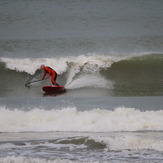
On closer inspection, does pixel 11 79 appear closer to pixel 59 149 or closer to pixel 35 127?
pixel 35 127

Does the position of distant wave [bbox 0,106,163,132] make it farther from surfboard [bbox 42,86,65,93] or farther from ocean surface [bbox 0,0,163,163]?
surfboard [bbox 42,86,65,93]

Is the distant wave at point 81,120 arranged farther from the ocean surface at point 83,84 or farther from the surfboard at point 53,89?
the surfboard at point 53,89

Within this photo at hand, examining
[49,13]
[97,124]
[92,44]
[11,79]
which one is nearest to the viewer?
[97,124]

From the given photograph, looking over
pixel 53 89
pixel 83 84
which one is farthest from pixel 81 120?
pixel 83 84

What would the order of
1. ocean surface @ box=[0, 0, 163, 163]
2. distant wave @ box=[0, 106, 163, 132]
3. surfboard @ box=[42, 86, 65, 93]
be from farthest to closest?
surfboard @ box=[42, 86, 65, 93] → distant wave @ box=[0, 106, 163, 132] → ocean surface @ box=[0, 0, 163, 163]

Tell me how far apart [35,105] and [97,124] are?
3.03 m

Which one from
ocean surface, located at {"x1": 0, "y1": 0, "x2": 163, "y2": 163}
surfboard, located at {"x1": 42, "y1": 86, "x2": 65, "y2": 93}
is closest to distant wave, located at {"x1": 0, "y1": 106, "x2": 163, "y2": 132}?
ocean surface, located at {"x1": 0, "y1": 0, "x2": 163, "y2": 163}

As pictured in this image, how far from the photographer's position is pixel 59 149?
998 centimetres

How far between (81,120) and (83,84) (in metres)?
5.01

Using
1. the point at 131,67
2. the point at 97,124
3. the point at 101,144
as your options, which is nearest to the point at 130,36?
the point at 131,67

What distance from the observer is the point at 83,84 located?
17.1 meters

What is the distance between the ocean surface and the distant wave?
0.03m

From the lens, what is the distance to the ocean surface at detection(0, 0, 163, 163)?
10.0 meters

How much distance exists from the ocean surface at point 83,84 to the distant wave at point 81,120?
3 cm
